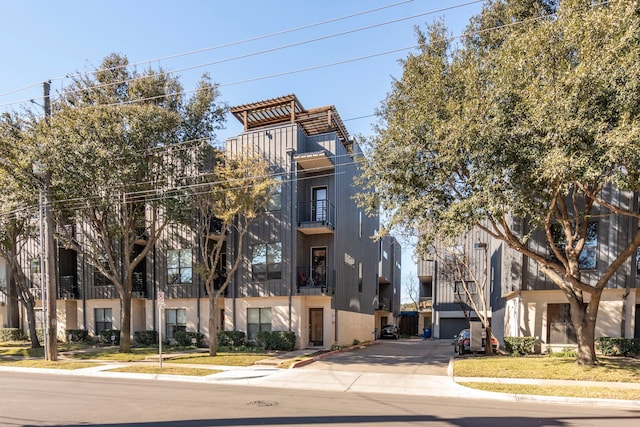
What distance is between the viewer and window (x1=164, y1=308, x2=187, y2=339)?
22.9 meters

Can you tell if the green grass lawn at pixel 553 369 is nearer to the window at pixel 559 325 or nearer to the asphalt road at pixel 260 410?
the window at pixel 559 325

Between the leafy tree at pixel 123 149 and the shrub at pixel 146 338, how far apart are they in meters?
3.22

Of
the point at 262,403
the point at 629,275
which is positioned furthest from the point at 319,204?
the point at 629,275

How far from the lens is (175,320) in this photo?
75.7 feet

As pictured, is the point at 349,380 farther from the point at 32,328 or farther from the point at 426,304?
the point at 426,304

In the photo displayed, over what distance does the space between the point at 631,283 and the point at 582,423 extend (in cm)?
1258

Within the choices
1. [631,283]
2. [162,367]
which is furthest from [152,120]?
[631,283]

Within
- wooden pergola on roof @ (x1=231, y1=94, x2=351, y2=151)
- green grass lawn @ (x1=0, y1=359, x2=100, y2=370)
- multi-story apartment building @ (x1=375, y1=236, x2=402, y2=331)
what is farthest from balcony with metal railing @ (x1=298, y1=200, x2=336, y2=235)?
multi-story apartment building @ (x1=375, y1=236, x2=402, y2=331)

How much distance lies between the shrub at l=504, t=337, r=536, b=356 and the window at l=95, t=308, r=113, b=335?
927 inches

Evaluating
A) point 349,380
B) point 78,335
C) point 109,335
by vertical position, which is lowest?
point 78,335

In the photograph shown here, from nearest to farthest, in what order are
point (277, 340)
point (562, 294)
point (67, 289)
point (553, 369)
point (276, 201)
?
point (553, 369) < point (562, 294) < point (277, 340) < point (276, 201) < point (67, 289)

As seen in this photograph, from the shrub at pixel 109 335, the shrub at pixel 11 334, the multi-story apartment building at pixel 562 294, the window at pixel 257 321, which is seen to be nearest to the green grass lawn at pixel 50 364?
the shrub at pixel 109 335

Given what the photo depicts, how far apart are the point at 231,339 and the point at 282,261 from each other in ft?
16.4

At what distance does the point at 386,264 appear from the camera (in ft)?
139
